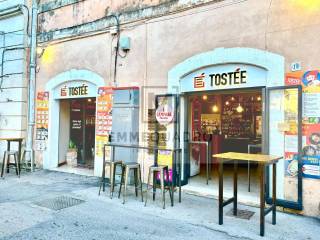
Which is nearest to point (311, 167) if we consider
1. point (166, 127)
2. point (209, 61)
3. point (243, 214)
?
point (243, 214)

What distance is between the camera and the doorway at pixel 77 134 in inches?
340

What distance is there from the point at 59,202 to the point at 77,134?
389 cm

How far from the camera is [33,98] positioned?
28.2 ft

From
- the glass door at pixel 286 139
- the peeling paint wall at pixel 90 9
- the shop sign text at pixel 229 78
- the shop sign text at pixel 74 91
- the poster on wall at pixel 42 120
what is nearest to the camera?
the glass door at pixel 286 139

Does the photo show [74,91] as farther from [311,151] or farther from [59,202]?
[311,151]

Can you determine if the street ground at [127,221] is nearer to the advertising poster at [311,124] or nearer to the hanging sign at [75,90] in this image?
the advertising poster at [311,124]

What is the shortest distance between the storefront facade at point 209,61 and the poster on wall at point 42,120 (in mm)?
620

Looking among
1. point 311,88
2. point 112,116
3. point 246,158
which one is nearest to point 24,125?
point 112,116

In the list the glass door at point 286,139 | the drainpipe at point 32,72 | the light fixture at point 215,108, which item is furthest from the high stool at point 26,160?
the glass door at point 286,139

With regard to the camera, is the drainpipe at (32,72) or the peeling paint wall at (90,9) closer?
the peeling paint wall at (90,9)

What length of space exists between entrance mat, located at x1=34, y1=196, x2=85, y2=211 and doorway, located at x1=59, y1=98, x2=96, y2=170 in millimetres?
3175

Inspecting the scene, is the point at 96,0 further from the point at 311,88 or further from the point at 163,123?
the point at 311,88

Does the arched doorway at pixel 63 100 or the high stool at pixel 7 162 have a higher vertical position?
the arched doorway at pixel 63 100

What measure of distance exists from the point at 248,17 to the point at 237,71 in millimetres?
962
